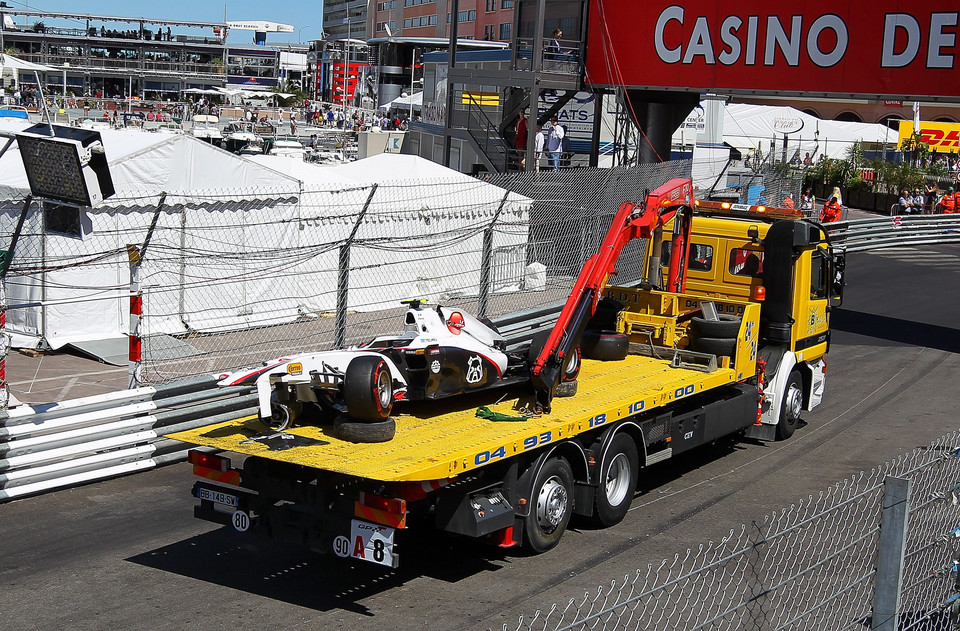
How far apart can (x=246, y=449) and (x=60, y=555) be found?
6.67 feet

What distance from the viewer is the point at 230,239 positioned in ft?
57.5

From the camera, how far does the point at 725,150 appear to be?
36.8 metres

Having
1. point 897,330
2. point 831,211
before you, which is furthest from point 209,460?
point 831,211

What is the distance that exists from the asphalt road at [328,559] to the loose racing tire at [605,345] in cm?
130

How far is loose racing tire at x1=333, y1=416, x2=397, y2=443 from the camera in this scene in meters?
7.52

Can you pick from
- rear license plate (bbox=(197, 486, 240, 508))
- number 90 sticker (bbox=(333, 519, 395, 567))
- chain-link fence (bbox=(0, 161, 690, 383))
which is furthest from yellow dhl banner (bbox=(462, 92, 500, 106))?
number 90 sticker (bbox=(333, 519, 395, 567))

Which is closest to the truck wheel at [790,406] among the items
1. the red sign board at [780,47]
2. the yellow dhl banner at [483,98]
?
the red sign board at [780,47]

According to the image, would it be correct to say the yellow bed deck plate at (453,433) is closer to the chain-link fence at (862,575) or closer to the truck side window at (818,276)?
the chain-link fence at (862,575)

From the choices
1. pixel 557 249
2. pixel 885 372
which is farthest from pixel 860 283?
pixel 557 249

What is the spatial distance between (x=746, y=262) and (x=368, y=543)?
6684mm

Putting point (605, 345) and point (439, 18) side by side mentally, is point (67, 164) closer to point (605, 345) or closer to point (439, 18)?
point (605, 345)

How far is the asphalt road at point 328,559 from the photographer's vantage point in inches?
277

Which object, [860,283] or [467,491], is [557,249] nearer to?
[467,491]

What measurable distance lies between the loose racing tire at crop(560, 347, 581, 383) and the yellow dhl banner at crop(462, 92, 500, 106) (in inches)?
733
